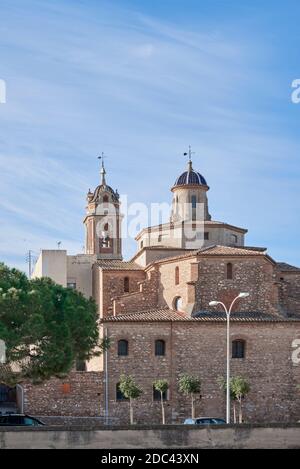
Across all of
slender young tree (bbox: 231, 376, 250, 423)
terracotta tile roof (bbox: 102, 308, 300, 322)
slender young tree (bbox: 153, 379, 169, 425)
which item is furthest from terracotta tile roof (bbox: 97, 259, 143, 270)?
slender young tree (bbox: 231, 376, 250, 423)

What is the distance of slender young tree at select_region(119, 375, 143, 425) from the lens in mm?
60188

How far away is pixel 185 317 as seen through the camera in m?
64.0

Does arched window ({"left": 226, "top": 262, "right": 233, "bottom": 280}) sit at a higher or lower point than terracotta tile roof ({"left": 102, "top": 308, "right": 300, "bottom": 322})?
higher

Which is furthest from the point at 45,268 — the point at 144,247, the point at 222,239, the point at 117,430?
the point at 117,430

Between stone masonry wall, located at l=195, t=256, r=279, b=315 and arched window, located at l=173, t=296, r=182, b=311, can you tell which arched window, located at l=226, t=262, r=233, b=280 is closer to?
stone masonry wall, located at l=195, t=256, r=279, b=315

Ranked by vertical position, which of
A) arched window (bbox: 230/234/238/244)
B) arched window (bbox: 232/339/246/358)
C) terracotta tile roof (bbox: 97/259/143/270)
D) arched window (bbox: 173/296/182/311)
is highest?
arched window (bbox: 230/234/238/244)

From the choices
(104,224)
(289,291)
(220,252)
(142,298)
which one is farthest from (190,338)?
(104,224)

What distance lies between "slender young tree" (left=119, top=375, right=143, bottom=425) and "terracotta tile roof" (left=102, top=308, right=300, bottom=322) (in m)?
3.51

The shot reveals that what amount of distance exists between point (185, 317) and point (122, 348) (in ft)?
13.4

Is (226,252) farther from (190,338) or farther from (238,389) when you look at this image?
(238,389)

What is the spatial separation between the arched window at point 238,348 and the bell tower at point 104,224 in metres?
18.6

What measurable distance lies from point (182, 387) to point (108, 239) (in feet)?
72.6

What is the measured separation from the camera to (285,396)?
63125 mm
